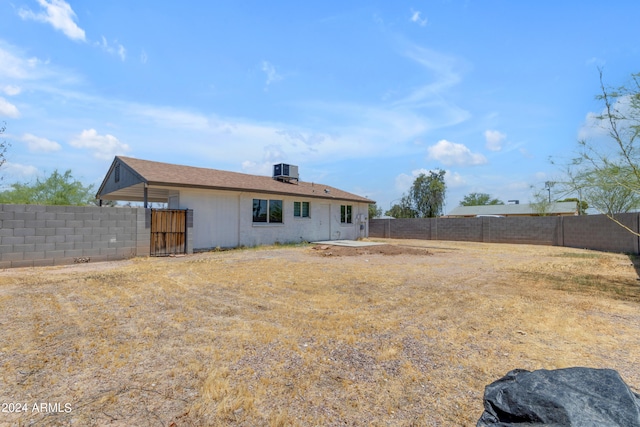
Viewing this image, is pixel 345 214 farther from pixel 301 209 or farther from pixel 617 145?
pixel 617 145

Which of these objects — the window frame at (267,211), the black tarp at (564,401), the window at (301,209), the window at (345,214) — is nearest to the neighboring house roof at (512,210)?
the window at (345,214)

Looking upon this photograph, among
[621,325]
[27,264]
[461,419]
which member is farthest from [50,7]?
[621,325]

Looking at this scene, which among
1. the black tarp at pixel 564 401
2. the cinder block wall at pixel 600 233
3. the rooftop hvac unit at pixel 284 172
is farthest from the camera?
the rooftop hvac unit at pixel 284 172

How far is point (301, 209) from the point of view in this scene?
17312 millimetres

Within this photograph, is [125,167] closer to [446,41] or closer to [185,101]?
[185,101]

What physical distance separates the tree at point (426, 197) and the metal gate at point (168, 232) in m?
31.4

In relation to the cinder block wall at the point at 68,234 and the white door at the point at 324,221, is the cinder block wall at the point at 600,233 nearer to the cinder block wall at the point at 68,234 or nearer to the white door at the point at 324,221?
the white door at the point at 324,221

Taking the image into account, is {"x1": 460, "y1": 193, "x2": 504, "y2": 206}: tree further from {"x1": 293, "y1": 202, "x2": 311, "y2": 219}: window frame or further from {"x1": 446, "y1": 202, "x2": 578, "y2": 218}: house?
{"x1": 293, "y1": 202, "x2": 311, "y2": 219}: window frame

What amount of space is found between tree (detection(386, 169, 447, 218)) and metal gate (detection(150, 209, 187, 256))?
3138 centimetres

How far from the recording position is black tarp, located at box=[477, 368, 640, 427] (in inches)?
60.3

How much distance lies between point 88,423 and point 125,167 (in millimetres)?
13789

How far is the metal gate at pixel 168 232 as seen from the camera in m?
11.2

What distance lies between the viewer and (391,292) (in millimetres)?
6055

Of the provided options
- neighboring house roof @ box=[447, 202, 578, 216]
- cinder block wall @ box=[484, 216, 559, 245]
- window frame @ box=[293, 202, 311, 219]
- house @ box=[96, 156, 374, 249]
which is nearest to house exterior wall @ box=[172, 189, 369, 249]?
house @ box=[96, 156, 374, 249]
